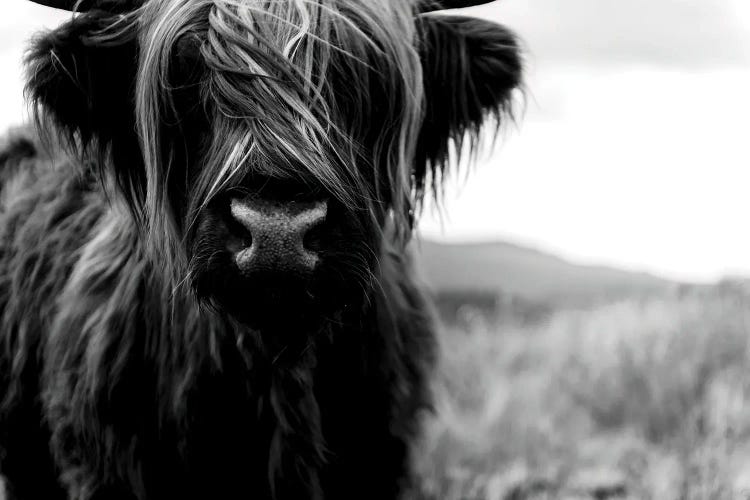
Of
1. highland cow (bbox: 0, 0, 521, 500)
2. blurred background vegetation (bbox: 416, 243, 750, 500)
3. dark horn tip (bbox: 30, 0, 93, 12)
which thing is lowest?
blurred background vegetation (bbox: 416, 243, 750, 500)

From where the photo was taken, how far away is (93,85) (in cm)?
259

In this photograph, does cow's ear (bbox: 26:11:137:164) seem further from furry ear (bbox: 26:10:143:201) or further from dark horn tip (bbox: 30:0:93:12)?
dark horn tip (bbox: 30:0:93:12)

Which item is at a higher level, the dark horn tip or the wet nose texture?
the dark horn tip

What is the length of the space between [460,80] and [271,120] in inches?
29.0

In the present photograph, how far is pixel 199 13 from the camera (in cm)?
238

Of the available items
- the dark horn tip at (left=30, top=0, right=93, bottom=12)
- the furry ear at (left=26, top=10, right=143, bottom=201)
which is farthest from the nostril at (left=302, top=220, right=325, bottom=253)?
the dark horn tip at (left=30, top=0, right=93, bottom=12)

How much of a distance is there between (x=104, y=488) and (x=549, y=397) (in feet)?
12.9

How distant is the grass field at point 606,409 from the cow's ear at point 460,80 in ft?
2.37

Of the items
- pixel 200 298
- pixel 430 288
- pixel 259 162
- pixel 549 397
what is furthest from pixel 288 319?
pixel 549 397

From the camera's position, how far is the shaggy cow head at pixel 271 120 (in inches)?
83.5

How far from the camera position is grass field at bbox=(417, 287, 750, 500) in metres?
4.12

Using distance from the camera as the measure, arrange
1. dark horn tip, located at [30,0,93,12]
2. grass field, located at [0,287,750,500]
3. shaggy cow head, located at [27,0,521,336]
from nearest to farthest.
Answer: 1. shaggy cow head, located at [27,0,521,336]
2. dark horn tip, located at [30,0,93,12]
3. grass field, located at [0,287,750,500]

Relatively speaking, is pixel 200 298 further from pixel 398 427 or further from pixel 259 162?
pixel 398 427

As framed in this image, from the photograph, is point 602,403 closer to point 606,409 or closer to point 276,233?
point 606,409
